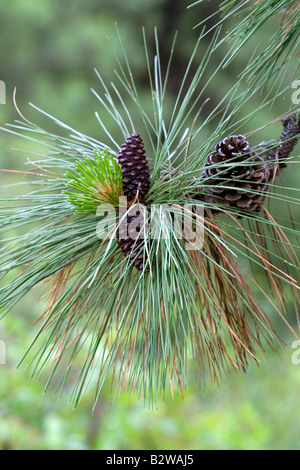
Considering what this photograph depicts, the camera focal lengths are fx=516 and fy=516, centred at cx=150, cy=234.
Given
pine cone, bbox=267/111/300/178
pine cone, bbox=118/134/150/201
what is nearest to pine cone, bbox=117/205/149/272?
pine cone, bbox=118/134/150/201

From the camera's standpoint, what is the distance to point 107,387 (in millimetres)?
2092

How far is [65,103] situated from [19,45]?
1.67 ft

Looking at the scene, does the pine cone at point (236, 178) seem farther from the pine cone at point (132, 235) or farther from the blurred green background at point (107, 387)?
the blurred green background at point (107, 387)

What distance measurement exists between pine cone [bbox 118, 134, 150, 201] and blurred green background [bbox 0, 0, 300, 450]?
1.14 m

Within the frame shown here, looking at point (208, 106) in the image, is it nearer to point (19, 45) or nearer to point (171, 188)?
point (19, 45)

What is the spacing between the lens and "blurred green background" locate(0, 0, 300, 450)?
73.4 inches

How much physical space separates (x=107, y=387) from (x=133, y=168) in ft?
5.58

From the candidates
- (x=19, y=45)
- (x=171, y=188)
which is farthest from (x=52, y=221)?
(x=19, y=45)

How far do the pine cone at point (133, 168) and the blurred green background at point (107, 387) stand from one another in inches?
44.9

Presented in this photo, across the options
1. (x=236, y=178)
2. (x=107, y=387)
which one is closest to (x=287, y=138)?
(x=236, y=178)

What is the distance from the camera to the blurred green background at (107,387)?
73.4 inches

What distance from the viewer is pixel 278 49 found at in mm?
547

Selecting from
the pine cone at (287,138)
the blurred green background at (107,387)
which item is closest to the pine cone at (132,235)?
the pine cone at (287,138)

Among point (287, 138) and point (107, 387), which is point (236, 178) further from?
point (107, 387)
